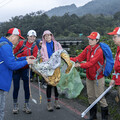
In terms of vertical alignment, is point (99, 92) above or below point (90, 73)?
below

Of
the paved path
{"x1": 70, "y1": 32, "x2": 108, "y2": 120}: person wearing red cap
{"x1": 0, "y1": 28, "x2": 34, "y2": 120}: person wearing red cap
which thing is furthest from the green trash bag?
{"x1": 0, "y1": 28, "x2": 34, "y2": 120}: person wearing red cap

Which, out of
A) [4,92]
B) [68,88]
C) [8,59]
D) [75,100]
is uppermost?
[8,59]

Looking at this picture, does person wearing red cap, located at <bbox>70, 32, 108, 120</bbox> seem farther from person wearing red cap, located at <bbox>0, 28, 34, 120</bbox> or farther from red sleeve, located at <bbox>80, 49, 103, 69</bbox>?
person wearing red cap, located at <bbox>0, 28, 34, 120</bbox>

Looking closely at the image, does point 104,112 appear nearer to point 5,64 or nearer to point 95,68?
point 95,68

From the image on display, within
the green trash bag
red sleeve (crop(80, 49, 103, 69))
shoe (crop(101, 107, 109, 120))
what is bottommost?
shoe (crop(101, 107, 109, 120))

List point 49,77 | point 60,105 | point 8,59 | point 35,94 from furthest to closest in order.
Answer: point 35,94
point 60,105
point 49,77
point 8,59

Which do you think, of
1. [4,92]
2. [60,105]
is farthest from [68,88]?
[4,92]

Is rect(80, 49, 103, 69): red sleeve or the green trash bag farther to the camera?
the green trash bag

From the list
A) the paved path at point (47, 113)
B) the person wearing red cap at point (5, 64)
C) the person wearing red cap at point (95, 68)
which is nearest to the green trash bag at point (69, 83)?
the paved path at point (47, 113)

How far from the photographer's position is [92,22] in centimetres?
8344

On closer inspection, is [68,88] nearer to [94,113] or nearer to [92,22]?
[94,113]

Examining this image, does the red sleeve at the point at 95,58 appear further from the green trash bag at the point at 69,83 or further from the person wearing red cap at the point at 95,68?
the green trash bag at the point at 69,83

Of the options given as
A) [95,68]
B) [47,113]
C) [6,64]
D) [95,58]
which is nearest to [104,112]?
[95,68]

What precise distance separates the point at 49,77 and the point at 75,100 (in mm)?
1657
